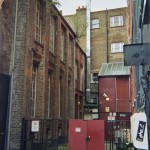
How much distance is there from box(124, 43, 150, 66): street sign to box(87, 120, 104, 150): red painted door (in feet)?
33.6

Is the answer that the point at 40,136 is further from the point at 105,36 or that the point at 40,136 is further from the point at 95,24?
the point at 95,24

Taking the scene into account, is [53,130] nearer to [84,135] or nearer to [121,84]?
[84,135]

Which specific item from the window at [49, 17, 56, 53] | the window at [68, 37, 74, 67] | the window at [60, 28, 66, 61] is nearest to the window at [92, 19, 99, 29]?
the window at [68, 37, 74, 67]

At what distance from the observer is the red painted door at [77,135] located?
1301 cm

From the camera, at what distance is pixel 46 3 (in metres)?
16.5

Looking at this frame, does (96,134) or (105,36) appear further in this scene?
(105,36)

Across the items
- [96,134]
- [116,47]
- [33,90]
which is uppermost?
[116,47]

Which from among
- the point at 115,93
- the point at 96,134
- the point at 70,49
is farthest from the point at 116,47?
the point at 96,134

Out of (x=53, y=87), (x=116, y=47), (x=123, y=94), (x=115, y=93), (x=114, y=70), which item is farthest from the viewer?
(x=116, y=47)

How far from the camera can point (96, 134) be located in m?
13.1

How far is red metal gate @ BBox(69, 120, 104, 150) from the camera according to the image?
13.0 m

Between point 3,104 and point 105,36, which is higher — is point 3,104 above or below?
below

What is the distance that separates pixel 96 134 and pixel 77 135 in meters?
0.92

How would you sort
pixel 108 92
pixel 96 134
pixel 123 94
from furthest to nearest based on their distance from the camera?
1. pixel 108 92
2. pixel 123 94
3. pixel 96 134
